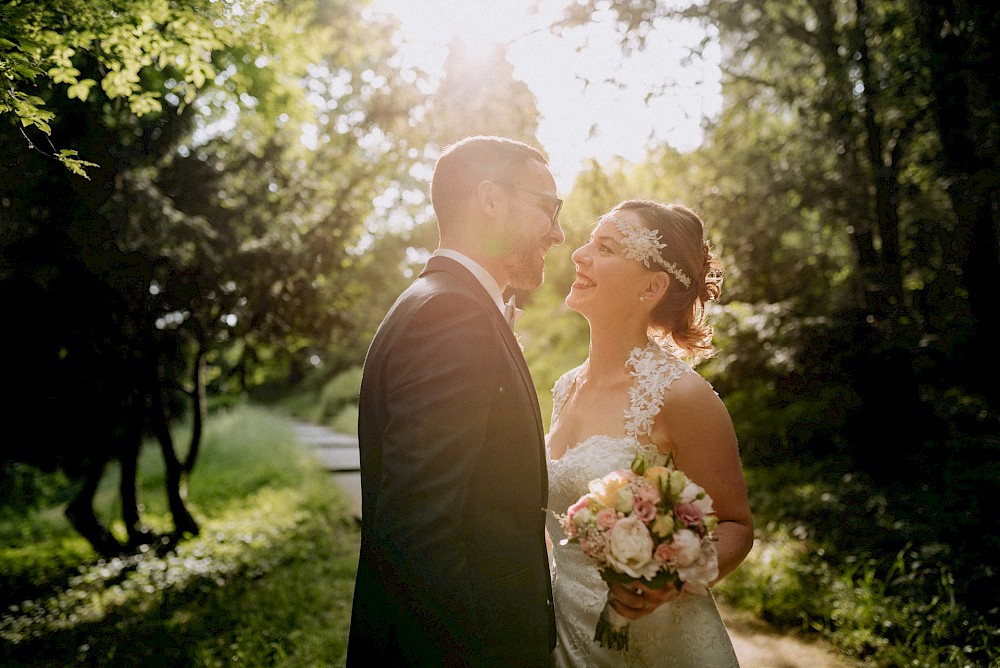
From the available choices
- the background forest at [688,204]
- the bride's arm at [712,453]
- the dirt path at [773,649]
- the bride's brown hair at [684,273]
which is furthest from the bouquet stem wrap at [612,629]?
the dirt path at [773,649]

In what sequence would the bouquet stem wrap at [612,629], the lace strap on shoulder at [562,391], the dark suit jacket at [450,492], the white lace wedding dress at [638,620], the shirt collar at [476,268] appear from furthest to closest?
the lace strap on shoulder at [562,391] → the white lace wedding dress at [638,620] → the shirt collar at [476,268] → the bouquet stem wrap at [612,629] → the dark suit jacket at [450,492]

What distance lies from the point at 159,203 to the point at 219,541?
5.74 meters

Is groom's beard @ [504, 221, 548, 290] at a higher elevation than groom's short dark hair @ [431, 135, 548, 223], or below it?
below

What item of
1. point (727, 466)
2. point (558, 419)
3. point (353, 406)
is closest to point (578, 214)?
point (558, 419)

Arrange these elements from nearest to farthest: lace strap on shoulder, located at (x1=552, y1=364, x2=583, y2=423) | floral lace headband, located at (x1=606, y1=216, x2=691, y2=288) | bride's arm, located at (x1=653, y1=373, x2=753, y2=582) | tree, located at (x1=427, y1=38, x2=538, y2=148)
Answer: bride's arm, located at (x1=653, y1=373, x2=753, y2=582) < floral lace headband, located at (x1=606, y1=216, x2=691, y2=288) < lace strap on shoulder, located at (x1=552, y1=364, x2=583, y2=423) < tree, located at (x1=427, y1=38, x2=538, y2=148)

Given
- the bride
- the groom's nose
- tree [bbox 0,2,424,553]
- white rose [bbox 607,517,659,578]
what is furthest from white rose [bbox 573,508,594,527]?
tree [bbox 0,2,424,553]

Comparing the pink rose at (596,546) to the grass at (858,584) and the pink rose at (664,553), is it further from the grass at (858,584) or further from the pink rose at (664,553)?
the grass at (858,584)

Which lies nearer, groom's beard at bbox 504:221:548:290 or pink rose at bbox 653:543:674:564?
pink rose at bbox 653:543:674:564

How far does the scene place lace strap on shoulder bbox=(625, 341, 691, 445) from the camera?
2799mm

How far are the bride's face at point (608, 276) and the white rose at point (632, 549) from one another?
1.37m

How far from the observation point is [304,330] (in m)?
10.7

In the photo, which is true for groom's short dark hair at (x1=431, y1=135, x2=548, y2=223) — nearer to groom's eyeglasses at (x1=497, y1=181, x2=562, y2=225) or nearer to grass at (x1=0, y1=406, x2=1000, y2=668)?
groom's eyeglasses at (x1=497, y1=181, x2=562, y2=225)

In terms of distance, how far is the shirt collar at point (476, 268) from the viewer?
2285 mm

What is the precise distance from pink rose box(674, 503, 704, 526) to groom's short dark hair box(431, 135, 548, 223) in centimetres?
127
